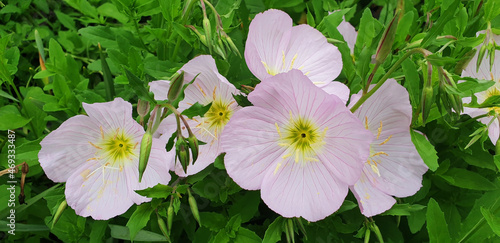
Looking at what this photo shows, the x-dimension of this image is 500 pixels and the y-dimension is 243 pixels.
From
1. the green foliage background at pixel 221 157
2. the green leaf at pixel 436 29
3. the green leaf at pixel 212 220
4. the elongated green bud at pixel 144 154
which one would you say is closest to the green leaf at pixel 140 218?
the green foliage background at pixel 221 157

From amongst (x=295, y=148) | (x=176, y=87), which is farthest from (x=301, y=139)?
(x=176, y=87)

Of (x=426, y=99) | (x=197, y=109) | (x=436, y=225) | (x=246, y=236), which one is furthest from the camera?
(x=246, y=236)

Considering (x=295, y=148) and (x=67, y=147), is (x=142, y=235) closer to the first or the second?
(x=67, y=147)

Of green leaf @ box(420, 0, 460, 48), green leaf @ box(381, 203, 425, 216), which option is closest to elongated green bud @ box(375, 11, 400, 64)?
green leaf @ box(420, 0, 460, 48)

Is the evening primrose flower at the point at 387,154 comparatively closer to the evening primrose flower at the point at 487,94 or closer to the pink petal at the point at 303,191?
the pink petal at the point at 303,191

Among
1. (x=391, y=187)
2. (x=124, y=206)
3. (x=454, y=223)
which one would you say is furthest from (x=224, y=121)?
(x=454, y=223)

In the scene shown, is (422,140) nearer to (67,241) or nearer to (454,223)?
(454,223)

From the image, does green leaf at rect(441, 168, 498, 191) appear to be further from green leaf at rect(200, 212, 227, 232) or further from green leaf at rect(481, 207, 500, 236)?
green leaf at rect(200, 212, 227, 232)
